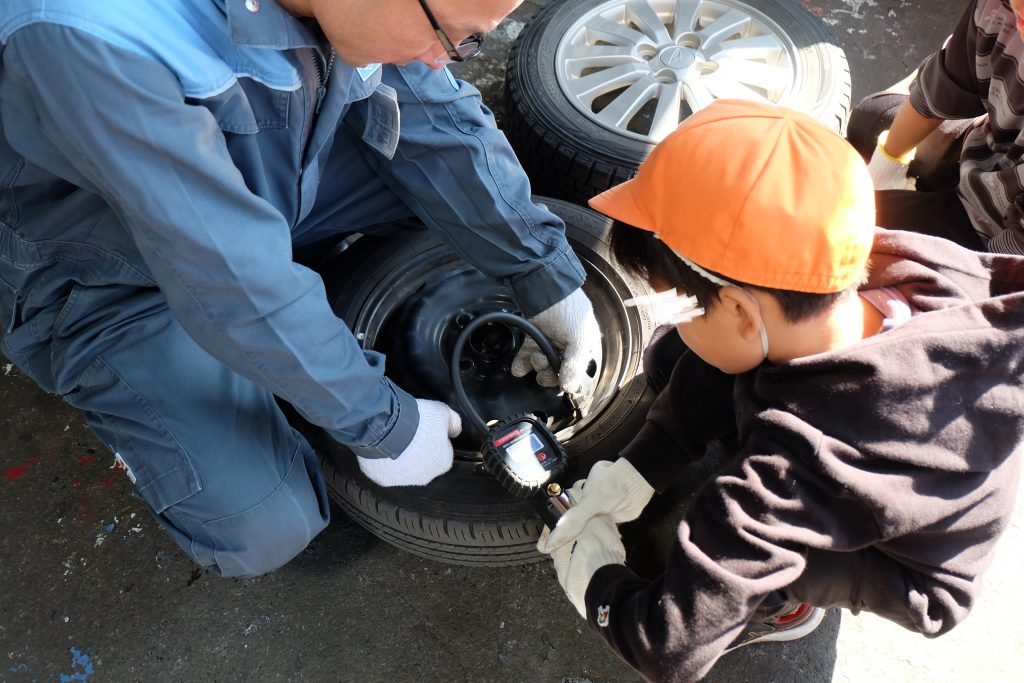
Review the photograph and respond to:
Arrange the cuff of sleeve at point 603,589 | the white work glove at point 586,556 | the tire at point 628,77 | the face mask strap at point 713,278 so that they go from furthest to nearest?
the tire at point 628,77 → the white work glove at point 586,556 → the cuff of sleeve at point 603,589 → the face mask strap at point 713,278

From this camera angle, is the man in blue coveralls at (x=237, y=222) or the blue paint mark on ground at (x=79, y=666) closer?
the man in blue coveralls at (x=237, y=222)

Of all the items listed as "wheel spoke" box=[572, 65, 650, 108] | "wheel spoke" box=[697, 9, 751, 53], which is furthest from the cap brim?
"wheel spoke" box=[697, 9, 751, 53]

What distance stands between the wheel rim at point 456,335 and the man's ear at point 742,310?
58 cm

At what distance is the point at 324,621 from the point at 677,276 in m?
1.14

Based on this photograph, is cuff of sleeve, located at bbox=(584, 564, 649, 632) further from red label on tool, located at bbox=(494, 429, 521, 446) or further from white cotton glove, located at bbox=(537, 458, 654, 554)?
red label on tool, located at bbox=(494, 429, 521, 446)

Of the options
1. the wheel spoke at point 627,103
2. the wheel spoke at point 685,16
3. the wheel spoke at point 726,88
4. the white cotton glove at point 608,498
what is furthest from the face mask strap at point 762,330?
the wheel spoke at point 685,16

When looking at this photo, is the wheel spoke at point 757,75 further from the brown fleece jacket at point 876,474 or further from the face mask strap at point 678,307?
the face mask strap at point 678,307

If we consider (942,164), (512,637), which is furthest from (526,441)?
(942,164)

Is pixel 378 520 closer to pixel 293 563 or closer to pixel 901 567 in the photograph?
pixel 293 563

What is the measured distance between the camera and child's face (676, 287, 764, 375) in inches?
45.9

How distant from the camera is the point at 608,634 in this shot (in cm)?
132

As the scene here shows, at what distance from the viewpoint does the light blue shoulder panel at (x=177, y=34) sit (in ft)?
3.44

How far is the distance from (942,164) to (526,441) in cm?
137

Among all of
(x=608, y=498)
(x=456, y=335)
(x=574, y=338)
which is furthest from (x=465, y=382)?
(x=608, y=498)
